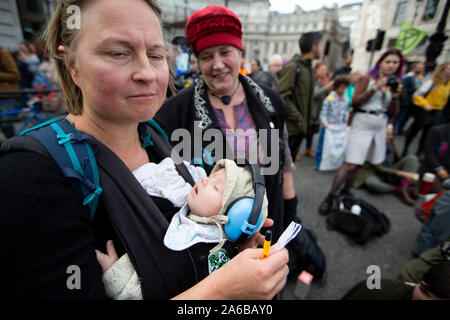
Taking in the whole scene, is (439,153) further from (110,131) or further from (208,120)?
(110,131)

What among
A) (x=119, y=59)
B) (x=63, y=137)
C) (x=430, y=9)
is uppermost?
(x=430, y=9)

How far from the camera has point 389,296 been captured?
168 cm

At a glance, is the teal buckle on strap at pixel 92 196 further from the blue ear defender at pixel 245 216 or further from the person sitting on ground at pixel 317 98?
the person sitting on ground at pixel 317 98

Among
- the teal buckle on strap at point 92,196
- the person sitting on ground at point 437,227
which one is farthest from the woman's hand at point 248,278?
the person sitting on ground at point 437,227

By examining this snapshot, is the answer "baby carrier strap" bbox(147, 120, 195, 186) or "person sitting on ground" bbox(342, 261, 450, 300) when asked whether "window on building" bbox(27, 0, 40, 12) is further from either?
"person sitting on ground" bbox(342, 261, 450, 300)

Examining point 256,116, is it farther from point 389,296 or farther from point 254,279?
point 389,296

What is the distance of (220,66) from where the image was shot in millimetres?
1766

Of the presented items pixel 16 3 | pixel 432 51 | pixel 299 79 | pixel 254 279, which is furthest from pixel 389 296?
pixel 16 3

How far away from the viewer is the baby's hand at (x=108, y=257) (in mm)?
754

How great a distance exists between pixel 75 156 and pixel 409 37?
6166 mm

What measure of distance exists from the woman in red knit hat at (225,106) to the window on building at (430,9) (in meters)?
3.46

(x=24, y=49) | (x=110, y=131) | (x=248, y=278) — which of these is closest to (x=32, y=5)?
(x=24, y=49)
